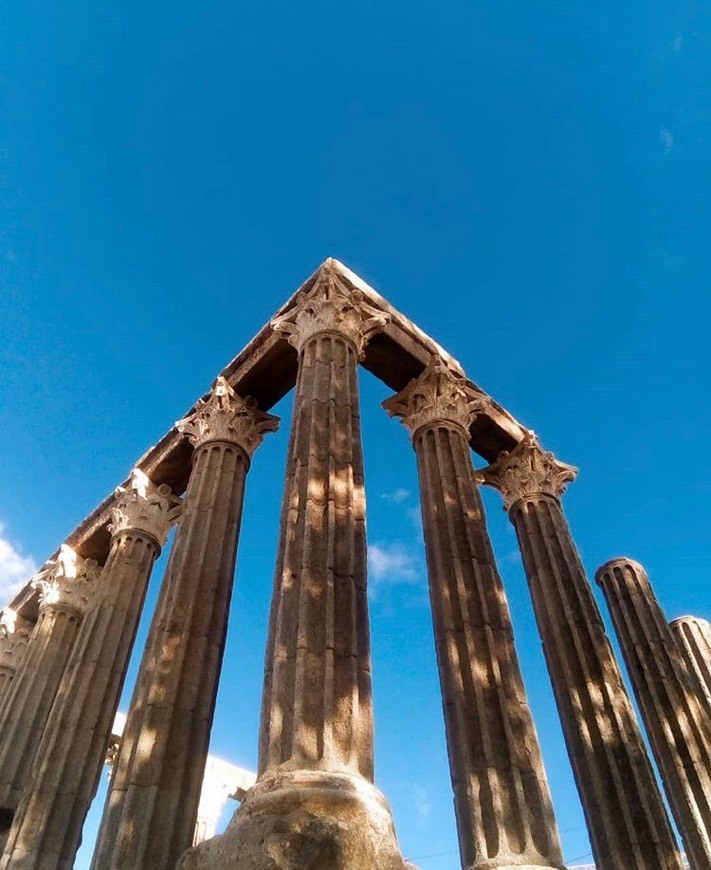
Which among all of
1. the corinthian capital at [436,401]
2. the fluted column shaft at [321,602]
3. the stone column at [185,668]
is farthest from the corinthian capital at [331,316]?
the stone column at [185,668]

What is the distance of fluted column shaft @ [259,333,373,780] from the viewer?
25.4 ft

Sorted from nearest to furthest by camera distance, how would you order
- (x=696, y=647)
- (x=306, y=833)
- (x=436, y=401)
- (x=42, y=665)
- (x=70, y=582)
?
(x=306, y=833) < (x=436, y=401) < (x=42, y=665) < (x=70, y=582) < (x=696, y=647)

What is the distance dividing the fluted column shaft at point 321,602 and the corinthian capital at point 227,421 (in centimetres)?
338

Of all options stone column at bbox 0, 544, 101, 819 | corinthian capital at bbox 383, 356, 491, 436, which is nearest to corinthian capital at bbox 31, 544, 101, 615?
stone column at bbox 0, 544, 101, 819

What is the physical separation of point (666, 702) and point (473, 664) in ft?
26.7

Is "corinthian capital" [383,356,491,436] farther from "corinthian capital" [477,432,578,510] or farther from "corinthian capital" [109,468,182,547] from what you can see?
"corinthian capital" [109,468,182,547]

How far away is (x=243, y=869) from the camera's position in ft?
18.1

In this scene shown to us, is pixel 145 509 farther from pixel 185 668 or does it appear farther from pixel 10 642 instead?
pixel 10 642

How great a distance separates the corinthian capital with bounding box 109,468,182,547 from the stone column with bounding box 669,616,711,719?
50.3 feet

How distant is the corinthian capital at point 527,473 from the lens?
18.1 meters

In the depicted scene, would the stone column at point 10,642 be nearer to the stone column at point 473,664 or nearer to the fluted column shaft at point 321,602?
the stone column at point 473,664

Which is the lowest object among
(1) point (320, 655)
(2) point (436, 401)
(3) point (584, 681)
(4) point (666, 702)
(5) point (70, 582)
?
(1) point (320, 655)

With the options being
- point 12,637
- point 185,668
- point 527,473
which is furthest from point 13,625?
point 527,473

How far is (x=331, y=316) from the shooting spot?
46.0 ft
